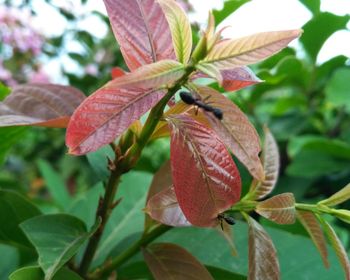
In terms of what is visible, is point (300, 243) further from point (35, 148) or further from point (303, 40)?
point (35, 148)

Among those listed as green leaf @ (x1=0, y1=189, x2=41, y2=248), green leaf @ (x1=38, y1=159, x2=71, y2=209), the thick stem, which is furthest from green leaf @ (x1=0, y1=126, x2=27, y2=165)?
green leaf @ (x1=38, y1=159, x2=71, y2=209)

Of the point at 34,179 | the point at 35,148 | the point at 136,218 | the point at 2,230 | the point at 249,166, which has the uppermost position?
the point at 249,166

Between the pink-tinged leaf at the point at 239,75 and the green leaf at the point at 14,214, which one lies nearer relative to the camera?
the pink-tinged leaf at the point at 239,75

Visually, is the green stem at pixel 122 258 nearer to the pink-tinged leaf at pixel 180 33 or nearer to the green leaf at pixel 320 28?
the pink-tinged leaf at pixel 180 33

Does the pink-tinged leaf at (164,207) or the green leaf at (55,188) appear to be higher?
the pink-tinged leaf at (164,207)

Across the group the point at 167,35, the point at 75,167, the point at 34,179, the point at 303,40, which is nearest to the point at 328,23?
the point at 303,40

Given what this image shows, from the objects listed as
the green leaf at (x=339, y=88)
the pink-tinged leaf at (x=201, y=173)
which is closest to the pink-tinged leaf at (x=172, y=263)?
the pink-tinged leaf at (x=201, y=173)

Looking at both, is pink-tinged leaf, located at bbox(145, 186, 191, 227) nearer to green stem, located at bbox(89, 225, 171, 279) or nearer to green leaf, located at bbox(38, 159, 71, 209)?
green stem, located at bbox(89, 225, 171, 279)
